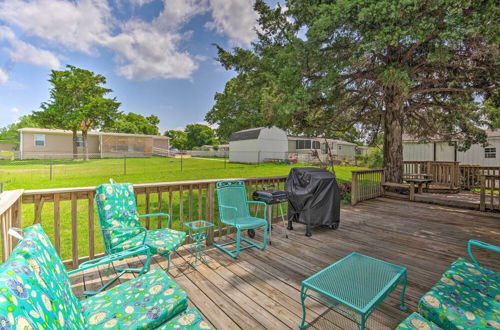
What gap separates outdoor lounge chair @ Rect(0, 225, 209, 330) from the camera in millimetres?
756

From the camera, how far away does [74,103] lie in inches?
808

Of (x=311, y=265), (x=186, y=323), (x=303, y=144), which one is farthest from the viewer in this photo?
(x=303, y=144)

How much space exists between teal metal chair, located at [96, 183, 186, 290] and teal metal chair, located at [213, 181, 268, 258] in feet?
2.76

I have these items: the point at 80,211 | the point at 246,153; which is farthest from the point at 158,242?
the point at 246,153

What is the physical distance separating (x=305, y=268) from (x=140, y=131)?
148ft

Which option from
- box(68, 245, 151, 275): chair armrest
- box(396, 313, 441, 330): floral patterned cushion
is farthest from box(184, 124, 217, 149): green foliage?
box(396, 313, 441, 330): floral patterned cushion

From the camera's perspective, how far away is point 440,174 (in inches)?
340

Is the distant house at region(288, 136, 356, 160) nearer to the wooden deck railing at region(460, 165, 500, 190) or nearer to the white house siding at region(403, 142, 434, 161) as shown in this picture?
the white house siding at region(403, 142, 434, 161)

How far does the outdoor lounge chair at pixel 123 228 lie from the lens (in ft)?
8.13

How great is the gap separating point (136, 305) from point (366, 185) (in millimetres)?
7168

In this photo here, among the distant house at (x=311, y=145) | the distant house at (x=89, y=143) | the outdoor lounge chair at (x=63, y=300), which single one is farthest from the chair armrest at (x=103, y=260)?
the distant house at (x=311, y=145)

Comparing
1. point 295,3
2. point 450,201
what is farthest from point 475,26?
point 450,201

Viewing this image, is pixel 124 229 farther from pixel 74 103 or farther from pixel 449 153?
pixel 74 103

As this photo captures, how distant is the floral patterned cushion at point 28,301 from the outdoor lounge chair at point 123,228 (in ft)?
4.75
